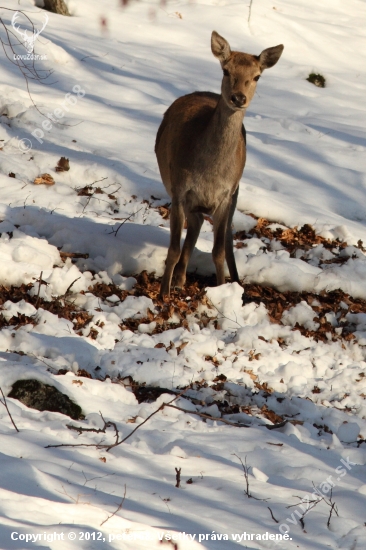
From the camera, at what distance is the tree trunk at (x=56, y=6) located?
47.7 feet

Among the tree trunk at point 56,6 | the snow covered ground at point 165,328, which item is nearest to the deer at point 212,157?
the snow covered ground at point 165,328

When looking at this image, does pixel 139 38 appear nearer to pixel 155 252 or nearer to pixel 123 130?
pixel 123 130

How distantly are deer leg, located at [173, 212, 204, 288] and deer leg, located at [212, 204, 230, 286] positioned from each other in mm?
245

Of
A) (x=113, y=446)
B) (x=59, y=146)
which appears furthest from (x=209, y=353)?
(x=59, y=146)

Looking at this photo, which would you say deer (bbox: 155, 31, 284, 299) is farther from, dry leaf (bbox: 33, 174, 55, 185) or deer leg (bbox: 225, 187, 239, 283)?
dry leaf (bbox: 33, 174, 55, 185)

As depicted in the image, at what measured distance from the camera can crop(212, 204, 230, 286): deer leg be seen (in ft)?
22.3

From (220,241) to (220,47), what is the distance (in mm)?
1693

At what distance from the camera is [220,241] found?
272 inches

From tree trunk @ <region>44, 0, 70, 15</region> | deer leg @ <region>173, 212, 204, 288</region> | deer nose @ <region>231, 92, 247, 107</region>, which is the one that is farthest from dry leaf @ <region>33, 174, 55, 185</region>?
tree trunk @ <region>44, 0, 70, 15</region>

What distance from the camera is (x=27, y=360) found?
514cm

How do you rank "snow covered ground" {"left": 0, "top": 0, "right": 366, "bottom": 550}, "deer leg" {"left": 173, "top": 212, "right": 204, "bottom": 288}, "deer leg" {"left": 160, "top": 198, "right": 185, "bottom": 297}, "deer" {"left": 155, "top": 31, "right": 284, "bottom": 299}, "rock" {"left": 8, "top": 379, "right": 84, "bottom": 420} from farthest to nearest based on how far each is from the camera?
"deer leg" {"left": 173, "top": 212, "right": 204, "bottom": 288}
"deer leg" {"left": 160, "top": 198, "right": 185, "bottom": 297}
"deer" {"left": 155, "top": 31, "right": 284, "bottom": 299}
"rock" {"left": 8, "top": 379, "right": 84, "bottom": 420}
"snow covered ground" {"left": 0, "top": 0, "right": 366, "bottom": 550}

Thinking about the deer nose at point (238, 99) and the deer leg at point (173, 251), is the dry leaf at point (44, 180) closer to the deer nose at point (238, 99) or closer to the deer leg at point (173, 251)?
the deer leg at point (173, 251)

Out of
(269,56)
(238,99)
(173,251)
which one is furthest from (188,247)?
(269,56)

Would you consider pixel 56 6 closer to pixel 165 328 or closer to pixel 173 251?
pixel 173 251
